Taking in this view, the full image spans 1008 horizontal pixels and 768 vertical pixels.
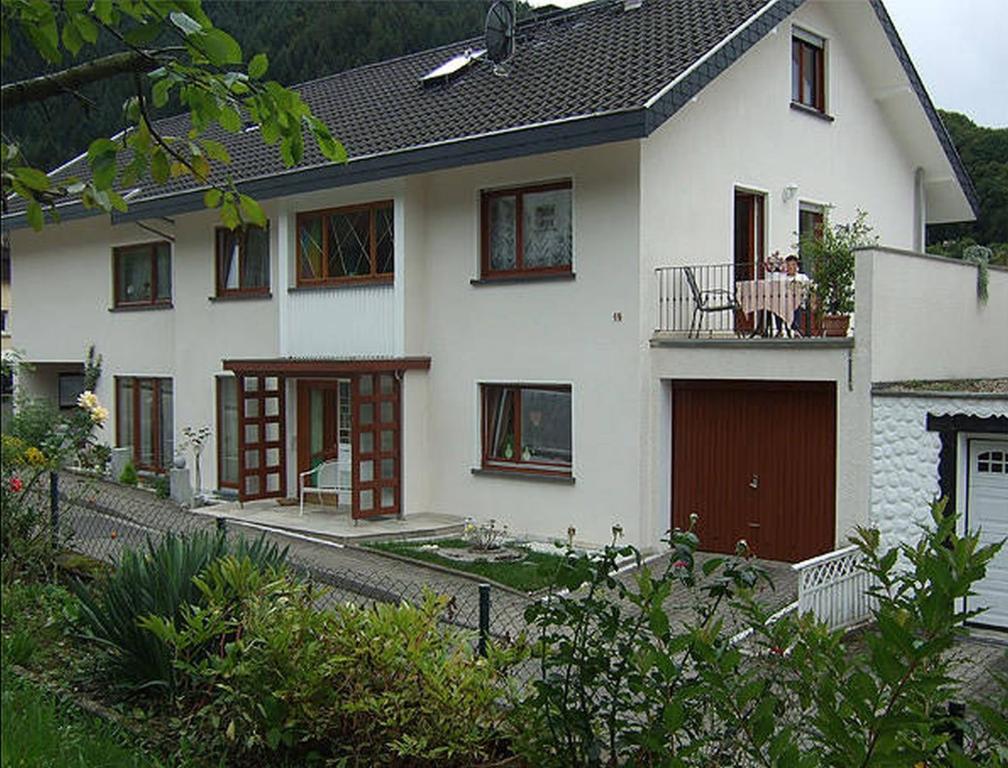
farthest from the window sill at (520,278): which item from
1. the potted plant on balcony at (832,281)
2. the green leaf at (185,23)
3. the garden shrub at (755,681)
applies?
the green leaf at (185,23)

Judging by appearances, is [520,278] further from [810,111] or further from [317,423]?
[810,111]

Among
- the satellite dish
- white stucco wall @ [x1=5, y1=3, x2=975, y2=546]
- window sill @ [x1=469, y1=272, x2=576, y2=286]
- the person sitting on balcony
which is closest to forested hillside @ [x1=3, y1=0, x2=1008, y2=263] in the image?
white stucco wall @ [x1=5, y1=3, x2=975, y2=546]

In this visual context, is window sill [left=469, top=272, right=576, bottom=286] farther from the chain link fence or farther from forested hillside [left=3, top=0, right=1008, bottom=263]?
forested hillside [left=3, top=0, right=1008, bottom=263]

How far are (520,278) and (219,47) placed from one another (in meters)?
11.7

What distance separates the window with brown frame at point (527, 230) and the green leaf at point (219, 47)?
1125 centimetres

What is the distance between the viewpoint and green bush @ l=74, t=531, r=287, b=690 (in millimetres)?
5922

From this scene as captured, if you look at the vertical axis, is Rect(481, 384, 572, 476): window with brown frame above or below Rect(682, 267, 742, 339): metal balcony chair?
below

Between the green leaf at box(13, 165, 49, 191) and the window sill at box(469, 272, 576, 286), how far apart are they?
37.4 feet

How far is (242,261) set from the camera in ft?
62.5

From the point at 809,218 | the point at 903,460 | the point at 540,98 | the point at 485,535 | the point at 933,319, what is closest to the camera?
the point at 903,460

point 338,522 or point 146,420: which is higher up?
point 146,420

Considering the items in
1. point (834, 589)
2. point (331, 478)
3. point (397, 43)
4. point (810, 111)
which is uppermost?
point (397, 43)

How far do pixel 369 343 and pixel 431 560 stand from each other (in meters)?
4.47

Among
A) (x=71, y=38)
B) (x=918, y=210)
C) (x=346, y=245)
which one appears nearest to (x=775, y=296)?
(x=346, y=245)
